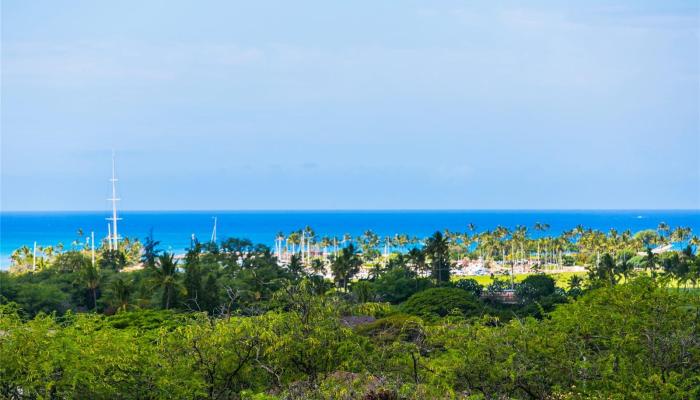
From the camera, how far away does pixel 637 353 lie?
1741 centimetres

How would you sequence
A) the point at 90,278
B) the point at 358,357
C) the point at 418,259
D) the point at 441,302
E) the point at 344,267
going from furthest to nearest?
1. the point at 418,259
2. the point at 344,267
3. the point at 90,278
4. the point at 441,302
5. the point at 358,357

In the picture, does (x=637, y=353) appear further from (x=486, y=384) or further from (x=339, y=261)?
(x=339, y=261)

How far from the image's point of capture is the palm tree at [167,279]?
191ft

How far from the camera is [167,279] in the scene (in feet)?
190

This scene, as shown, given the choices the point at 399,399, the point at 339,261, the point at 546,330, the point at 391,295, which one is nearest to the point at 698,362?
the point at 546,330

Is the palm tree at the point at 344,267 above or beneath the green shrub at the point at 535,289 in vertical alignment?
above

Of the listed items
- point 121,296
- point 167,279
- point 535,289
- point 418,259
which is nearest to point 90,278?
point 121,296

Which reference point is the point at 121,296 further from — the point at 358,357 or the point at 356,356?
the point at 358,357

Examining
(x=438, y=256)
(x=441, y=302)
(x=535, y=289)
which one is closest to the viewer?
(x=441, y=302)

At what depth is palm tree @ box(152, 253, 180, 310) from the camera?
191ft

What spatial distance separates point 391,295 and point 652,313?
189ft

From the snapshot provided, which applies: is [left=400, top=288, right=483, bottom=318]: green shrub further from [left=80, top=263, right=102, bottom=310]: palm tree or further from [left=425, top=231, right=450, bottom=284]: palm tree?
[left=80, top=263, right=102, bottom=310]: palm tree

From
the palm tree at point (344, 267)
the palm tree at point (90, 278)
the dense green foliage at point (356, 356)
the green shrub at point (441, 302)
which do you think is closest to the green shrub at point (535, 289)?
the green shrub at point (441, 302)

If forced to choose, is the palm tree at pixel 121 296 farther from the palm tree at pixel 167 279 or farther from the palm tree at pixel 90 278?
the palm tree at pixel 90 278
